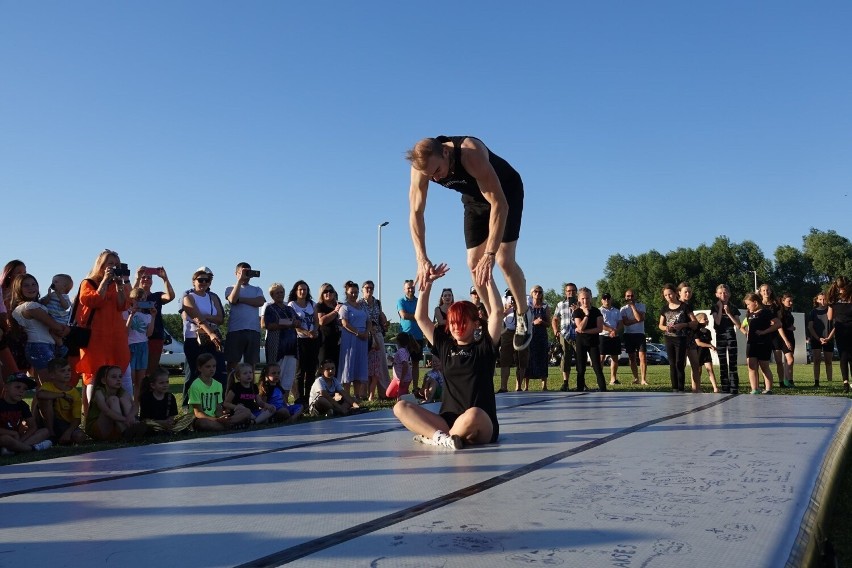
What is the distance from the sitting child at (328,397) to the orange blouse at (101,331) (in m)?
1.90

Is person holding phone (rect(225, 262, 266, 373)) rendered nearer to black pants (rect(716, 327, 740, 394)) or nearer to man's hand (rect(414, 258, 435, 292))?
man's hand (rect(414, 258, 435, 292))

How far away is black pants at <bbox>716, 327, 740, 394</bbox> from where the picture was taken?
9508mm

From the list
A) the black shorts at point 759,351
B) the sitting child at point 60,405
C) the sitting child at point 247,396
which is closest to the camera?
the sitting child at point 60,405

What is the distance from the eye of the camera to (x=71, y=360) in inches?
267

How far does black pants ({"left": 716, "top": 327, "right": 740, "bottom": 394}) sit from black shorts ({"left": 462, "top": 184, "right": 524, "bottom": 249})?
17.0 feet

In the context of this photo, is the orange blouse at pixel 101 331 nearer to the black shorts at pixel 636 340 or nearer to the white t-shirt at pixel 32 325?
the white t-shirt at pixel 32 325

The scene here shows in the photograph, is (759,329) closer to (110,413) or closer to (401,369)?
(401,369)

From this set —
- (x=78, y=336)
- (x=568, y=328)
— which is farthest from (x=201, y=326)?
(x=568, y=328)

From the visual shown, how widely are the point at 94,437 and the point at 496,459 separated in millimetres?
3932

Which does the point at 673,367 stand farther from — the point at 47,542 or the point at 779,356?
the point at 47,542

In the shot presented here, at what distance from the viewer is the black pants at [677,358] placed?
30.4 ft

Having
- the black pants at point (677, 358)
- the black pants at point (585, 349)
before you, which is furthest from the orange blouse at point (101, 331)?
the black pants at point (677, 358)

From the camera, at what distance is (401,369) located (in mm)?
9773

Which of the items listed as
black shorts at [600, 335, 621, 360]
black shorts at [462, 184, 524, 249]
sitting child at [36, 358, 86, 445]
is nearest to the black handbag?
sitting child at [36, 358, 86, 445]
